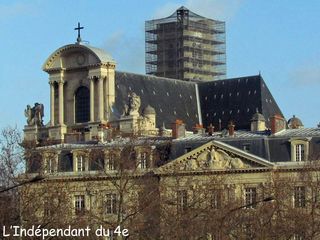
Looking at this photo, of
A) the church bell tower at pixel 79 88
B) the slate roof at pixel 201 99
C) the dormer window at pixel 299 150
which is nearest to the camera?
the dormer window at pixel 299 150

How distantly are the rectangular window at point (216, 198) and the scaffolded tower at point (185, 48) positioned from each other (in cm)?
7524

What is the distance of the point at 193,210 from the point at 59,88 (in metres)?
59.7

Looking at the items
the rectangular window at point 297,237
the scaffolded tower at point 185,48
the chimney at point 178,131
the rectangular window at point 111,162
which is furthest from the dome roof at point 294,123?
the scaffolded tower at point 185,48

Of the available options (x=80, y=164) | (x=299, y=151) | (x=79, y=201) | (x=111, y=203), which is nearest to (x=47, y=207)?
(x=111, y=203)

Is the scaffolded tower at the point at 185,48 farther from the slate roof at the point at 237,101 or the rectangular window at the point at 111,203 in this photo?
the rectangular window at the point at 111,203

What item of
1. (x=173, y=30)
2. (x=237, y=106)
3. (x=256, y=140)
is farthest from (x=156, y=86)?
(x=256, y=140)

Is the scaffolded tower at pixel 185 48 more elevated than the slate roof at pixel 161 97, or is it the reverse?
the scaffolded tower at pixel 185 48

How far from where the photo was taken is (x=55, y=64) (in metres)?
163

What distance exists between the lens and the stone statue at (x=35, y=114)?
542ft

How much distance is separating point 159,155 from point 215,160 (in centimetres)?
475

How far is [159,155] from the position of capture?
128 m

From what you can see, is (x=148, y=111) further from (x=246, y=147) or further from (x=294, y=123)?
(x=246, y=147)

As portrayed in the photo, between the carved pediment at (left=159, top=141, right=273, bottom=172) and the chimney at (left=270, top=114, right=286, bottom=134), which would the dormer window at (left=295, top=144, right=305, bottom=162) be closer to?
the carved pediment at (left=159, top=141, right=273, bottom=172)

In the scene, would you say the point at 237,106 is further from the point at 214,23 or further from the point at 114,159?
the point at 114,159
